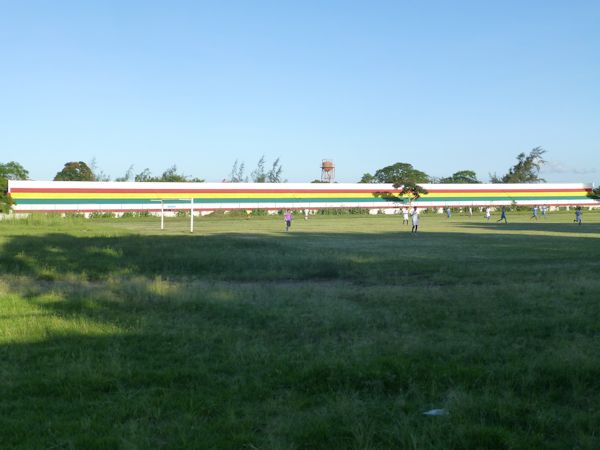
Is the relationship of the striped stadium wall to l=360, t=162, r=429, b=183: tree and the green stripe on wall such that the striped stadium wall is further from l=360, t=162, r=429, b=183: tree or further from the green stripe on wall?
l=360, t=162, r=429, b=183: tree

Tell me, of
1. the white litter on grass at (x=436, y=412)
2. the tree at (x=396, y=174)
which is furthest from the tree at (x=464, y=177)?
the white litter on grass at (x=436, y=412)

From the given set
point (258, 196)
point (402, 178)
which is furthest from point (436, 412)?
point (402, 178)

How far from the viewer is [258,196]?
81.6m

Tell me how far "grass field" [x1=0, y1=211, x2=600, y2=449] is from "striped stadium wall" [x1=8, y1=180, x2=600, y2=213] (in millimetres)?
44073

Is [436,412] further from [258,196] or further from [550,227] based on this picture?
[258,196]

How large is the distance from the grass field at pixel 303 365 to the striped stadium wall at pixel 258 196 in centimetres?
4407

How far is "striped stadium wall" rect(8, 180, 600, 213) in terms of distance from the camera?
68.2m

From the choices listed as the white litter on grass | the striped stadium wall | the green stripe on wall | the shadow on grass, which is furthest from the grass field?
the green stripe on wall

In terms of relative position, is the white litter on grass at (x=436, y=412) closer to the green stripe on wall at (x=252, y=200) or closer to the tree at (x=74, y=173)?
the green stripe on wall at (x=252, y=200)

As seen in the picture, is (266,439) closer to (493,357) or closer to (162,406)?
(162,406)

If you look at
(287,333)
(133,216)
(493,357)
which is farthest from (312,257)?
(133,216)

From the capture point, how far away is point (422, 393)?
19.5ft

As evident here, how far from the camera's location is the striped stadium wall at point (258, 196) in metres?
68.2

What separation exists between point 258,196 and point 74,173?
153 ft
